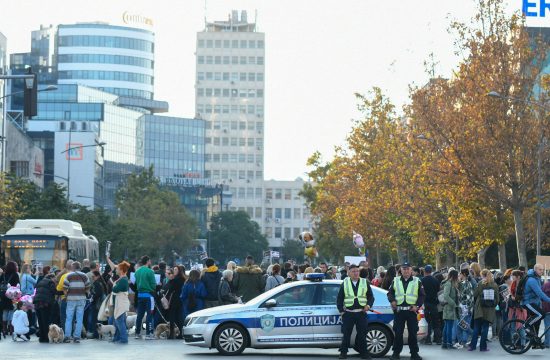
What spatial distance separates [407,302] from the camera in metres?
22.4

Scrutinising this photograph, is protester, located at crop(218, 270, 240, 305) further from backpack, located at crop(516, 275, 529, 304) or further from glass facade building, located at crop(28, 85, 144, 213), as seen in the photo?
glass facade building, located at crop(28, 85, 144, 213)

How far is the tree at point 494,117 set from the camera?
45.6 m

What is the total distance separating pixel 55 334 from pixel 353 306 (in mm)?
7692

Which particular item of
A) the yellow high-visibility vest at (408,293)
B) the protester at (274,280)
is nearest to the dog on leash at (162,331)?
the protester at (274,280)

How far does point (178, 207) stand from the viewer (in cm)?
13000

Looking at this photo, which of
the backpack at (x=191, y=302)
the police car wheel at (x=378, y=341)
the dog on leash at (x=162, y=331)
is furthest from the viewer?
the dog on leash at (x=162, y=331)

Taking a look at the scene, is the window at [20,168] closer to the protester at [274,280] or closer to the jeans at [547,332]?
the protester at [274,280]

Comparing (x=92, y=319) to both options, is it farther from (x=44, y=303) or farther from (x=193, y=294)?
(x=193, y=294)

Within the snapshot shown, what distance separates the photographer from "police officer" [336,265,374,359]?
22.3 m

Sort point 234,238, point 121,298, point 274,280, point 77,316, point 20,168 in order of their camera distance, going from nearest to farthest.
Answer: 1. point 121,298
2. point 77,316
3. point 274,280
4. point 20,168
5. point 234,238

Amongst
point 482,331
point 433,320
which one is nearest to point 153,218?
point 433,320

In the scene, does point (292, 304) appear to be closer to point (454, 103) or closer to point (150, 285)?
point (150, 285)

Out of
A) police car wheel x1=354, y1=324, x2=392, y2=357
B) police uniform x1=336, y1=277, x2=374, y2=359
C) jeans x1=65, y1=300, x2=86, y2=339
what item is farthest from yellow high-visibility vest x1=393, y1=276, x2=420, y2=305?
jeans x1=65, y1=300, x2=86, y2=339

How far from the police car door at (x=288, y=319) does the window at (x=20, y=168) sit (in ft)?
293
